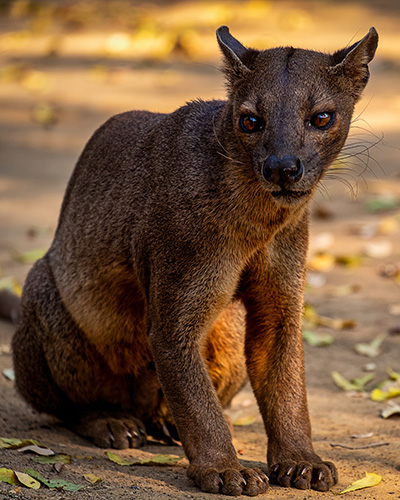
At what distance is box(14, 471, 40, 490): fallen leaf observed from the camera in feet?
13.1

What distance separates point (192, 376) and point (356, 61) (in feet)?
5.53

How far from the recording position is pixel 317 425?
5.37 metres

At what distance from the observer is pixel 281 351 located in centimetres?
455

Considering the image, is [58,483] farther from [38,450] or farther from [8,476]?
[38,450]

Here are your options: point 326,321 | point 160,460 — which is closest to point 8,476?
point 160,460

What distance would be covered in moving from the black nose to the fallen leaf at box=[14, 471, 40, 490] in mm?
1702

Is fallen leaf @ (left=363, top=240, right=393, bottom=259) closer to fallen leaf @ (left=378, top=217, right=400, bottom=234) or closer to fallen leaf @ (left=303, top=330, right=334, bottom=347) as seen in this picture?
fallen leaf @ (left=378, top=217, right=400, bottom=234)

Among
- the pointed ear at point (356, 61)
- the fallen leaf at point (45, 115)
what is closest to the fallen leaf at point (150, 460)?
the pointed ear at point (356, 61)

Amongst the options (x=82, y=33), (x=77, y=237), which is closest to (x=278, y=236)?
(x=77, y=237)

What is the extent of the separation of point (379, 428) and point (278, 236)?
1488 millimetres

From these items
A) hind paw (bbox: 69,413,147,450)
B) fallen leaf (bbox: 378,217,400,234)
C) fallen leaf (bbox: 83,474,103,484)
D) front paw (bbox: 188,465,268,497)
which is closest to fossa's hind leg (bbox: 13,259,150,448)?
hind paw (bbox: 69,413,147,450)

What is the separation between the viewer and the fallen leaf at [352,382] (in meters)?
5.81

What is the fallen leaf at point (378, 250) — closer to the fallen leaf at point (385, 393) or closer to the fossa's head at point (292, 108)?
the fallen leaf at point (385, 393)

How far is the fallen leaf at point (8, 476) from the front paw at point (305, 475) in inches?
48.5
